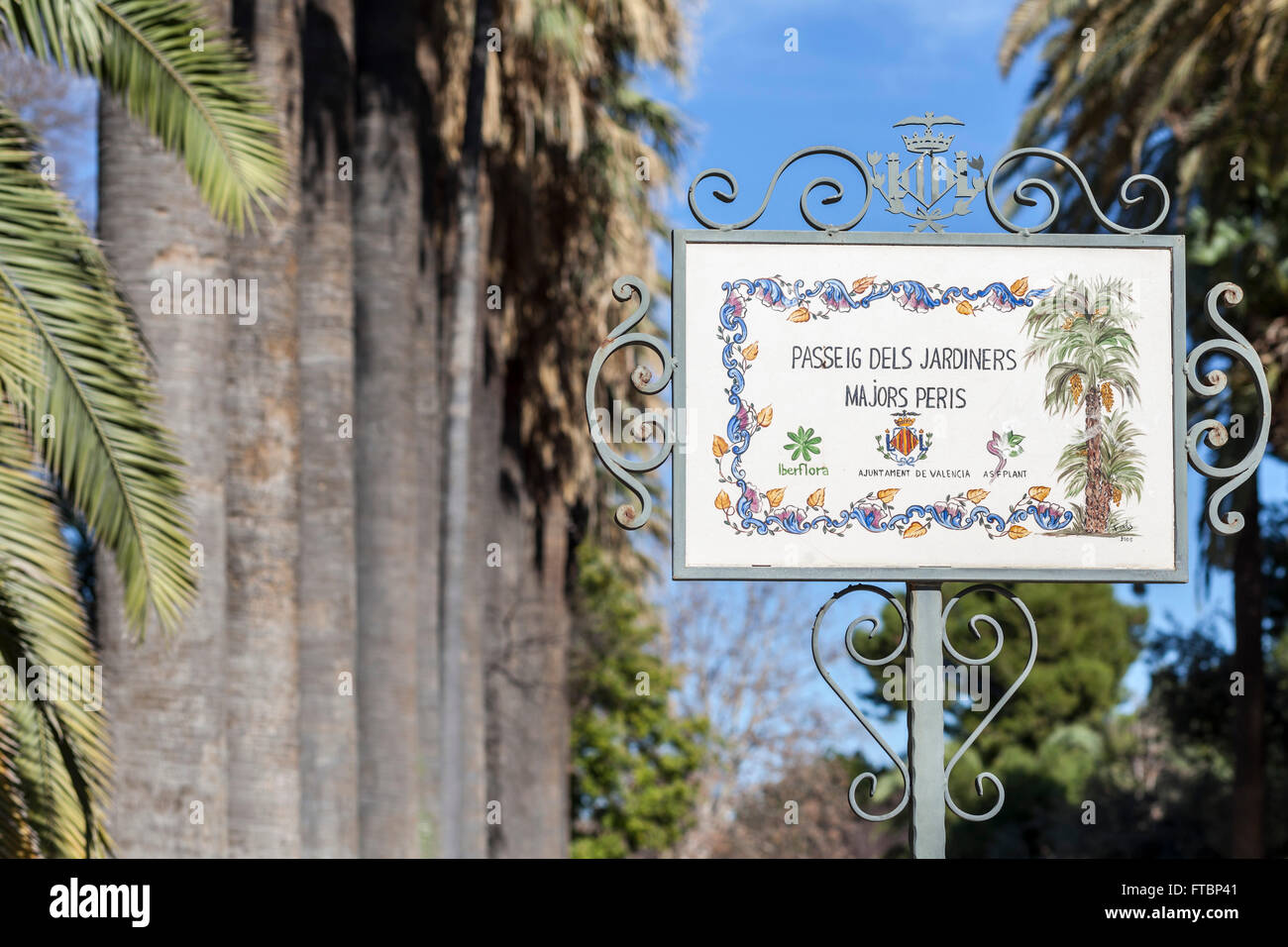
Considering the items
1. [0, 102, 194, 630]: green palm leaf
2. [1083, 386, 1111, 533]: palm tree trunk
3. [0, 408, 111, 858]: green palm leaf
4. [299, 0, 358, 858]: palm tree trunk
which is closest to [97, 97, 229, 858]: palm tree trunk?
[0, 408, 111, 858]: green palm leaf

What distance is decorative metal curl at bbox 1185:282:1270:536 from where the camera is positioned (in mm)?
4023

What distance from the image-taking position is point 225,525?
9.06 metres

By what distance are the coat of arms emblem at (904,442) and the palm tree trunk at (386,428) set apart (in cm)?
848

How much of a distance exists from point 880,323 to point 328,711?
7.28 metres

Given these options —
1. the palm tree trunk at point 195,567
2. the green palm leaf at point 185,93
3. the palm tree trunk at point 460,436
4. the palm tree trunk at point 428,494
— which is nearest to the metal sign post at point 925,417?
the green palm leaf at point 185,93

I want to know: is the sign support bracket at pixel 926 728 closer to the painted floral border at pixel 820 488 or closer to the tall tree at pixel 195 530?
the painted floral border at pixel 820 488

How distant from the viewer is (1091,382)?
4133 millimetres

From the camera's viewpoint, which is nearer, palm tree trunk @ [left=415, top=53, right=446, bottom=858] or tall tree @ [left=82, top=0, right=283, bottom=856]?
tall tree @ [left=82, top=0, right=283, bottom=856]

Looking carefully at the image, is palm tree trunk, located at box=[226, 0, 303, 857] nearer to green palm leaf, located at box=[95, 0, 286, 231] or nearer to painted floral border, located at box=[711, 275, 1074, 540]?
green palm leaf, located at box=[95, 0, 286, 231]

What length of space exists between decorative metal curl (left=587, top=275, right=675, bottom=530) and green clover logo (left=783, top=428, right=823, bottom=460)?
0.33 m

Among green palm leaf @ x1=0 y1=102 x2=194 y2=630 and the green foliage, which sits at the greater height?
green palm leaf @ x1=0 y1=102 x2=194 y2=630

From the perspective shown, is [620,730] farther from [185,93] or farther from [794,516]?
[794,516]

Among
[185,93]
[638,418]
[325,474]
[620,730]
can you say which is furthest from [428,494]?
[620,730]

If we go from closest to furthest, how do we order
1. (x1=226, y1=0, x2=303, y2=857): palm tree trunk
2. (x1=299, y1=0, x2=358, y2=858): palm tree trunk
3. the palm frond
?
the palm frond → (x1=226, y1=0, x2=303, y2=857): palm tree trunk → (x1=299, y1=0, x2=358, y2=858): palm tree trunk
